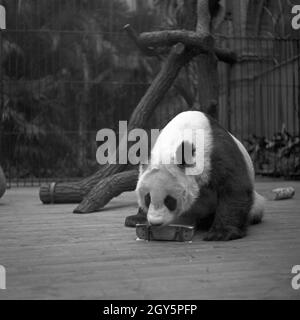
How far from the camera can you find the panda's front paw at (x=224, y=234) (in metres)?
3.83

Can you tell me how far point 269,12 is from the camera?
16344mm

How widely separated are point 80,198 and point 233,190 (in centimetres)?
363

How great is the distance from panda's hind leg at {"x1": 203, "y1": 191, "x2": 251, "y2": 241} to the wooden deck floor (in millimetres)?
110

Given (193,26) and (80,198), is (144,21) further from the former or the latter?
(80,198)

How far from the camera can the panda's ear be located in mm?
3727

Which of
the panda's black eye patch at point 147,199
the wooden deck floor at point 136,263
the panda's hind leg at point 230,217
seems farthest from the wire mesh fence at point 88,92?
the panda's black eye patch at point 147,199

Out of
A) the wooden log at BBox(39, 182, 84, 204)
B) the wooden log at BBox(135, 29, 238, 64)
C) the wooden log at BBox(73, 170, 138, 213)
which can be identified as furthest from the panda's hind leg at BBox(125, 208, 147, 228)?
the wooden log at BBox(135, 29, 238, 64)

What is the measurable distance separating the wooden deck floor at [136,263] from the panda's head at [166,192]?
0.24m

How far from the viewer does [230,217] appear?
3.91 metres

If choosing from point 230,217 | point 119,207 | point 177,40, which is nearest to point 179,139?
point 230,217

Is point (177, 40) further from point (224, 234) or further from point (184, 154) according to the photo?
point (224, 234)

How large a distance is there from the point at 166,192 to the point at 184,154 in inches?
12.4

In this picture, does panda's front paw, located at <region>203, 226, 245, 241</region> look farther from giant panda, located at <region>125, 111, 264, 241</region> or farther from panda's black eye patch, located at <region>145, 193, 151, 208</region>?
panda's black eye patch, located at <region>145, 193, 151, 208</region>
